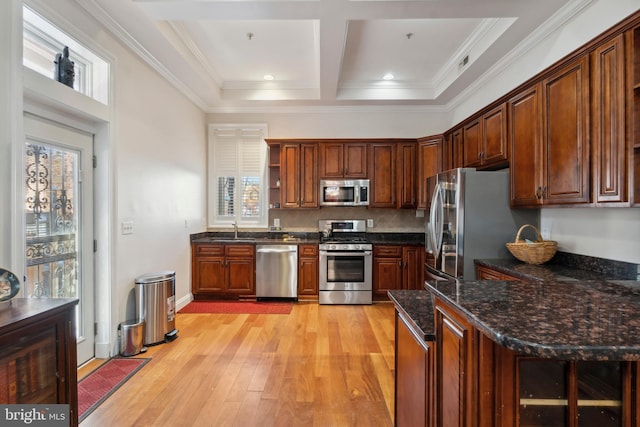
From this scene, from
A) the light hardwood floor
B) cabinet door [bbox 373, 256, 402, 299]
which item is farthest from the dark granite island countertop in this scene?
cabinet door [bbox 373, 256, 402, 299]

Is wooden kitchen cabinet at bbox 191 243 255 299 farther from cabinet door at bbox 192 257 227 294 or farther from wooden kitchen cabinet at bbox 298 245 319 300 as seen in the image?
wooden kitchen cabinet at bbox 298 245 319 300

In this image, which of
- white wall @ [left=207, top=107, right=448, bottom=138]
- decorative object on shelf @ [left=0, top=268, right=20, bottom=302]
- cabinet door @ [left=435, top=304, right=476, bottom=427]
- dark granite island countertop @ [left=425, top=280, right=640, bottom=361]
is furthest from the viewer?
white wall @ [left=207, top=107, right=448, bottom=138]

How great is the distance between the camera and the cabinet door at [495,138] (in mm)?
2973

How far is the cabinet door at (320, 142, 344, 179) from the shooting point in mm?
4719

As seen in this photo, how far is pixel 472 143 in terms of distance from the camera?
11.8 feet

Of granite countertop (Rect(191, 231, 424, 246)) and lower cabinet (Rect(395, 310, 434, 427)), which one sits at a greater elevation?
granite countertop (Rect(191, 231, 424, 246))

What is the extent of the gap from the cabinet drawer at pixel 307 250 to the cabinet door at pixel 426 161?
1734 mm

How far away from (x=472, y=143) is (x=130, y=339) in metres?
4.22

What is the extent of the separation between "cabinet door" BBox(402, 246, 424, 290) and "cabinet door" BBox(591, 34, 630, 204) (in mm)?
2560

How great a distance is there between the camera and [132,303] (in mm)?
3000

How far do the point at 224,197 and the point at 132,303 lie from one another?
240cm

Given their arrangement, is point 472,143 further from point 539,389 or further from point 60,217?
point 60,217

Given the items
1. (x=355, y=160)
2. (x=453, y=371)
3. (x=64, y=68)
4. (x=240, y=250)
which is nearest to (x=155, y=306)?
(x=240, y=250)

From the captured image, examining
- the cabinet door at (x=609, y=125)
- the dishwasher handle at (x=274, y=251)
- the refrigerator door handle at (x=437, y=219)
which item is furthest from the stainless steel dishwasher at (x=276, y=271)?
the cabinet door at (x=609, y=125)
